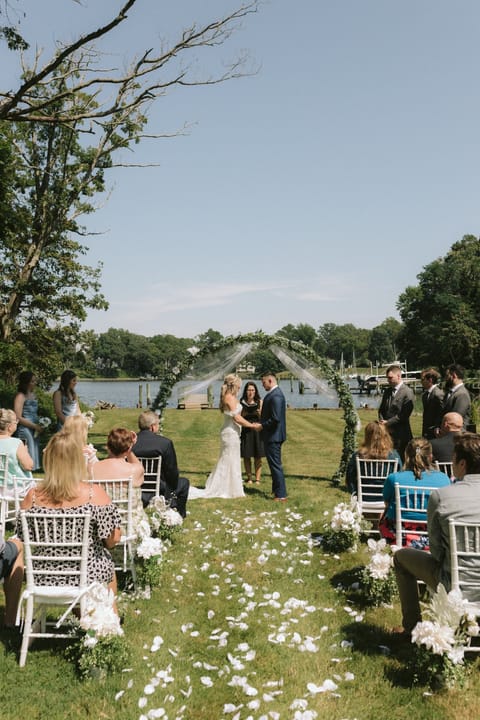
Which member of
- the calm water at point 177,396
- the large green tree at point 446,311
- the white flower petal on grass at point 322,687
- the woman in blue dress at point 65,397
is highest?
the large green tree at point 446,311

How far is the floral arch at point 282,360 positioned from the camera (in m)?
12.0

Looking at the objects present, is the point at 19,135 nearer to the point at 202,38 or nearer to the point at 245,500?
the point at 202,38

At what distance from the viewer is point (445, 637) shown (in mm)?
3693

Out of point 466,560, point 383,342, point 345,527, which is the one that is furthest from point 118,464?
point 383,342

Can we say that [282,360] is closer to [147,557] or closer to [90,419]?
[90,419]

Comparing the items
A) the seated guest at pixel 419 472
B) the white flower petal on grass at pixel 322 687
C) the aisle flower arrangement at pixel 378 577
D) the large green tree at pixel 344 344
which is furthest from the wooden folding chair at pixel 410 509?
the large green tree at pixel 344 344

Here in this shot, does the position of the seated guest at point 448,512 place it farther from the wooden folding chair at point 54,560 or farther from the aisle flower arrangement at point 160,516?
the aisle flower arrangement at point 160,516

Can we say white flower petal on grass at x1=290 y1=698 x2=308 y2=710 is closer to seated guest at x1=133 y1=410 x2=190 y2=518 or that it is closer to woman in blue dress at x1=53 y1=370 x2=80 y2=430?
seated guest at x1=133 y1=410 x2=190 y2=518

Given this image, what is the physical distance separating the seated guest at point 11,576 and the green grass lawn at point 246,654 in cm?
41

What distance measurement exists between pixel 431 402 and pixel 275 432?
2.68m

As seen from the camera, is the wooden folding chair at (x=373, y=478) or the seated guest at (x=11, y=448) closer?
the seated guest at (x=11, y=448)

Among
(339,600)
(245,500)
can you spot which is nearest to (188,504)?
(245,500)

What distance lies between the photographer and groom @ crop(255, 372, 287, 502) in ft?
32.8

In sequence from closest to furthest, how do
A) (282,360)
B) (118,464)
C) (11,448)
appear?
(118,464) < (11,448) < (282,360)
